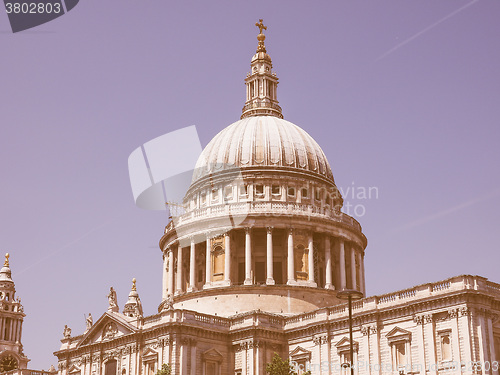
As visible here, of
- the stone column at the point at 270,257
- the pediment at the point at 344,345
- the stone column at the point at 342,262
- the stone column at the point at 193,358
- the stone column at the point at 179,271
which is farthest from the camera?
the stone column at the point at 179,271

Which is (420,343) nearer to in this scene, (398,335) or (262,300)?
(398,335)

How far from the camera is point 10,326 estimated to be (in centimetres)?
11719

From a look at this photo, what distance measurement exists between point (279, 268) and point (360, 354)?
18.9 meters

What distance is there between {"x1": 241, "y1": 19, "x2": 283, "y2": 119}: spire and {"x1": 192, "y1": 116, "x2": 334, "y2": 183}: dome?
197 cm

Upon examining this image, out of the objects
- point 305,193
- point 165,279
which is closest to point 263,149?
point 305,193

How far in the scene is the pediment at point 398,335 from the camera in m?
58.0

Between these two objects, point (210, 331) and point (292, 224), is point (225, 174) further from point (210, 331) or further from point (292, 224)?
point (210, 331)

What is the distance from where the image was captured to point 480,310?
54531 millimetres

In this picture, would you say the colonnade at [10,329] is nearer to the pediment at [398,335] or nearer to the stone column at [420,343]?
the pediment at [398,335]

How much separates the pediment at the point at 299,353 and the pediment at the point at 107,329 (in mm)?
13778

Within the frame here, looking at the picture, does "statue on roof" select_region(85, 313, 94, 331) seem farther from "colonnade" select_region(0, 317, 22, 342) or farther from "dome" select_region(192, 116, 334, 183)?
"colonnade" select_region(0, 317, 22, 342)

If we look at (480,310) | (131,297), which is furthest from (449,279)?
(131,297)

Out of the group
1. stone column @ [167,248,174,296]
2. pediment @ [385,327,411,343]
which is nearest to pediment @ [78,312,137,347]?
stone column @ [167,248,174,296]

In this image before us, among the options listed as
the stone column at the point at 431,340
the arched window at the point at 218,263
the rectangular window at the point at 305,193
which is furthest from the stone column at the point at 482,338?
the rectangular window at the point at 305,193
